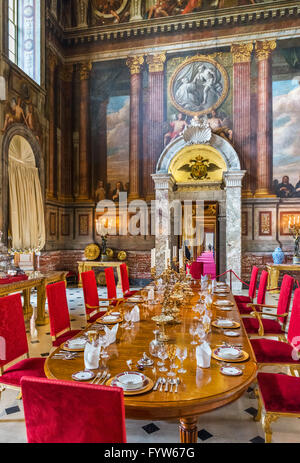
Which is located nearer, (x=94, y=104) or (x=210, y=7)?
(x=210, y=7)

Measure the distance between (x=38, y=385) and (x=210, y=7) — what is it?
12.0 metres

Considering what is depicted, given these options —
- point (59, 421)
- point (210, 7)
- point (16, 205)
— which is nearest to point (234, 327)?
point (59, 421)

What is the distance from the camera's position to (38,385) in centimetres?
139

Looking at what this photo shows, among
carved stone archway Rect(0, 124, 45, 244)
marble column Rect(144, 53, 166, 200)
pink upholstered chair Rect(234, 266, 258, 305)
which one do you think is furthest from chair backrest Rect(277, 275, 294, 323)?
marble column Rect(144, 53, 166, 200)

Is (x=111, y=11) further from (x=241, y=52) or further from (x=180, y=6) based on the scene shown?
(x=241, y=52)

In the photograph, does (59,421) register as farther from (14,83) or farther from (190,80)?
(190,80)

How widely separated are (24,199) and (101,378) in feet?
24.3

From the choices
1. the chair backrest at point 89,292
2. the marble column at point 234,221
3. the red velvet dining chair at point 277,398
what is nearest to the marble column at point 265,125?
the marble column at point 234,221

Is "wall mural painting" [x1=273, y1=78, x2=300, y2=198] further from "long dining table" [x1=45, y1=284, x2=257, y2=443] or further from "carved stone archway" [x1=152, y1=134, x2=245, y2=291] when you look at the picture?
"long dining table" [x1=45, y1=284, x2=257, y2=443]

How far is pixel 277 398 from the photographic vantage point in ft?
7.72

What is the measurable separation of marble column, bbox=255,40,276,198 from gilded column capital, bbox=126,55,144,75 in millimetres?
3835

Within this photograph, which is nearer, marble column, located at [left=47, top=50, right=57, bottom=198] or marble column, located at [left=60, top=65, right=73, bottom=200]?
marble column, located at [left=47, top=50, right=57, bottom=198]

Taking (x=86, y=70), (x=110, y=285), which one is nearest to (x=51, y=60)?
(x=86, y=70)

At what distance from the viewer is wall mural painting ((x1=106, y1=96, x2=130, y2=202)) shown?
10659mm
